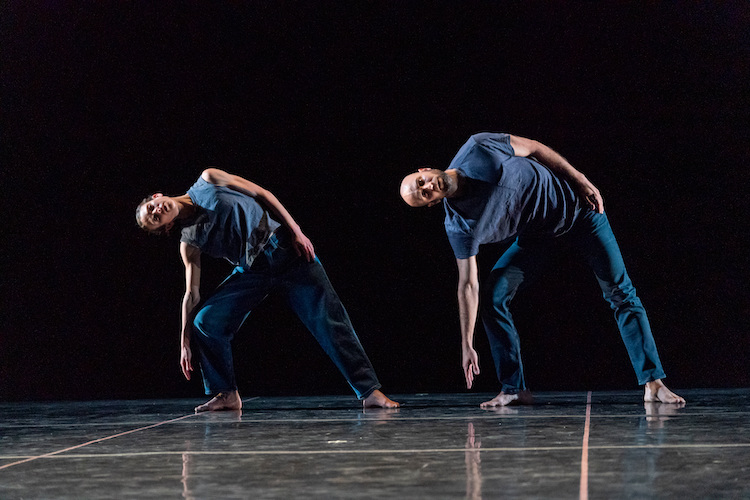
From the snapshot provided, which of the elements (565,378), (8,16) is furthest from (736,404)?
(8,16)

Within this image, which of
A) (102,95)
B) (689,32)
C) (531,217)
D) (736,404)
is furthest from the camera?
(102,95)

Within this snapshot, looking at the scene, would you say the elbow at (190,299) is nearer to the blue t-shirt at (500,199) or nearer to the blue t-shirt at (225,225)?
the blue t-shirt at (225,225)

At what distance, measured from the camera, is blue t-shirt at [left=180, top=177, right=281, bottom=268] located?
2.73m

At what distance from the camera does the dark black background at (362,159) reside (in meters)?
3.58

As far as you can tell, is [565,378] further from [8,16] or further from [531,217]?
[8,16]

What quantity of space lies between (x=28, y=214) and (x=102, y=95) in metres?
0.69

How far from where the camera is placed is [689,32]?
363 cm

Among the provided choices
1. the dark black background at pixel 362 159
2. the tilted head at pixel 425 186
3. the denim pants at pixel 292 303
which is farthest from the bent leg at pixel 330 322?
the dark black background at pixel 362 159

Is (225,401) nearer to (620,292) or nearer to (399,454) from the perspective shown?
(620,292)

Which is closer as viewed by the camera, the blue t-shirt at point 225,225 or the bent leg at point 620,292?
the bent leg at point 620,292

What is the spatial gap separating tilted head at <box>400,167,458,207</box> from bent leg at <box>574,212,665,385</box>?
1.69 ft

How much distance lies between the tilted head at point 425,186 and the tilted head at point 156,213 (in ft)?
2.49

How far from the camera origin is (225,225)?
2738 mm

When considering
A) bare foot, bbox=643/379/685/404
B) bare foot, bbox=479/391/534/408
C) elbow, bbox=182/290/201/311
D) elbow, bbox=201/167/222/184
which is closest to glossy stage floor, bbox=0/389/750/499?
bare foot, bbox=643/379/685/404
